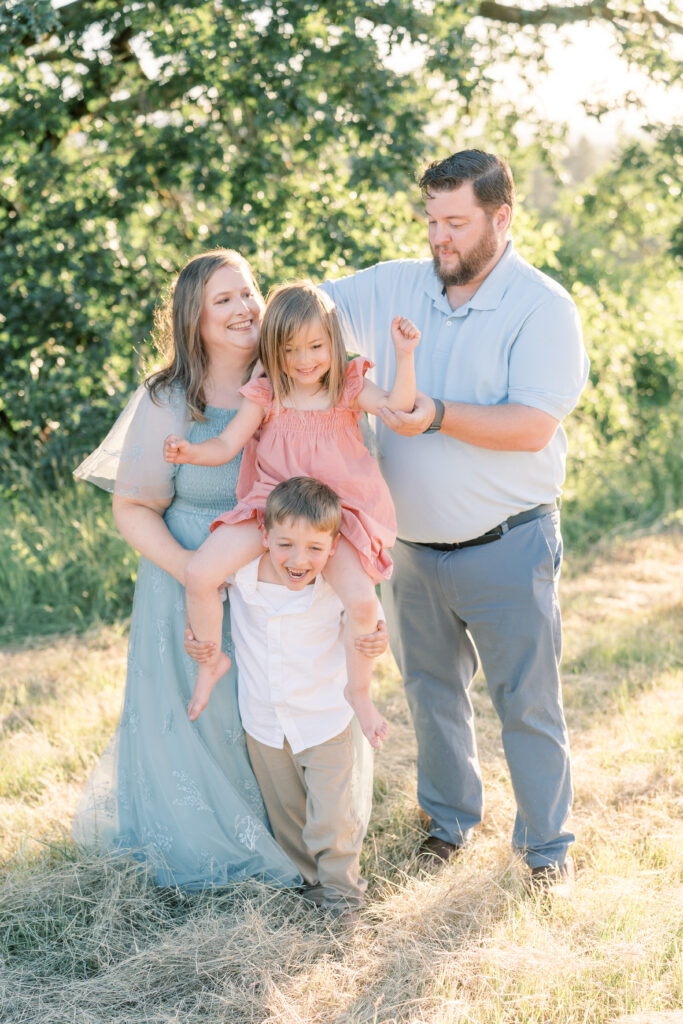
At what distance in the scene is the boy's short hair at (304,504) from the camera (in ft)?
8.77

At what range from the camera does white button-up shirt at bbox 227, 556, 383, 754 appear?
2.83 meters

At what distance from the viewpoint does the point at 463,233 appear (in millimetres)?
2971

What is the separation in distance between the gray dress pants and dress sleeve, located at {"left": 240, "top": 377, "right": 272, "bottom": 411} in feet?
2.39

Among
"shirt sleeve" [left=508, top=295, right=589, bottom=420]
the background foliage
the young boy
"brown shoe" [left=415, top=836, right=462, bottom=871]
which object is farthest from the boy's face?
the background foliage

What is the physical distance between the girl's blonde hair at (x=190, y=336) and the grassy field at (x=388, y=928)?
1.46m

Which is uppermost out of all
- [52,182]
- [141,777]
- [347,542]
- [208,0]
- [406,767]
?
[208,0]

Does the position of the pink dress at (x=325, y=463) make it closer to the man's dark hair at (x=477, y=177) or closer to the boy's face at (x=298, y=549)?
the boy's face at (x=298, y=549)

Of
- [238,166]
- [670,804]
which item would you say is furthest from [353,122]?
[670,804]

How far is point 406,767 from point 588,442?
5.02m

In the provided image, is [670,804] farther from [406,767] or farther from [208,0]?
[208,0]

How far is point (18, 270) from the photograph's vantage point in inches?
259

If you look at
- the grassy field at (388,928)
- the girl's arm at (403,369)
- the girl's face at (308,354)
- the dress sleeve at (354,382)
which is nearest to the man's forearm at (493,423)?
the girl's arm at (403,369)

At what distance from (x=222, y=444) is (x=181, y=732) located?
912mm

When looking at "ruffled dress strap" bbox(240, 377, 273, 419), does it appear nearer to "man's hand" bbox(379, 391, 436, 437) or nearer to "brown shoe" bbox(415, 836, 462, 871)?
"man's hand" bbox(379, 391, 436, 437)
